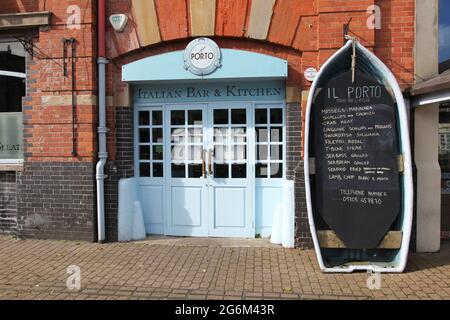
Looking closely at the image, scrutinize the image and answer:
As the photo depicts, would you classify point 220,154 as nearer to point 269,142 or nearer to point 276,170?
point 269,142

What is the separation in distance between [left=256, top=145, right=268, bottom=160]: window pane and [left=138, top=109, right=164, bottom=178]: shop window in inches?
60.0

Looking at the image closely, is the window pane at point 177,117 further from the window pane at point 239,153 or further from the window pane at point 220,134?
the window pane at point 239,153

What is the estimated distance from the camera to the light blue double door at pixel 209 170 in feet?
20.5

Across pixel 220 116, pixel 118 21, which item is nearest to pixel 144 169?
pixel 220 116

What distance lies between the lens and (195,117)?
6348mm

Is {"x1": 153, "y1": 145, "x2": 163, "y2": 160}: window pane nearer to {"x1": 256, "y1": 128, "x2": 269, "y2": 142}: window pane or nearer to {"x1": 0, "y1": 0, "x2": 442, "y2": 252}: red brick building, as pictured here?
{"x1": 0, "y1": 0, "x2": 442, "y2": 252}: red brick building

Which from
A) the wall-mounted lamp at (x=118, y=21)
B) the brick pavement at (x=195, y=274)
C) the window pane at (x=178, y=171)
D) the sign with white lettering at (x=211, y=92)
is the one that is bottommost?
the brick pavement at (x=195, y=274)

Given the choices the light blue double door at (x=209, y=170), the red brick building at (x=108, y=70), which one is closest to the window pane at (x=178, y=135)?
the light blue double door at (x=209, y=170)

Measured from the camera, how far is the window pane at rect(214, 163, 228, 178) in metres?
6.30

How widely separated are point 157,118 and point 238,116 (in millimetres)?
1305

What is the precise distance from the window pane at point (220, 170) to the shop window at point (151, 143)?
2.88 ft

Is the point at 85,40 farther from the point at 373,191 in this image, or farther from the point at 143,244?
the point at 373,191

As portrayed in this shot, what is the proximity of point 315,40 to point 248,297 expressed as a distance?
11.7 feet

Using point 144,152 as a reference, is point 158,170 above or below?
below
